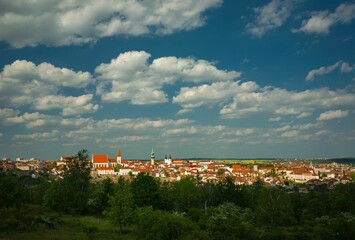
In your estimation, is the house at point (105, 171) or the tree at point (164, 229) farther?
the house at point (105, 171)

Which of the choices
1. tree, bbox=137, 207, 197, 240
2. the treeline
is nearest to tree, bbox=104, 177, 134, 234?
the treeline

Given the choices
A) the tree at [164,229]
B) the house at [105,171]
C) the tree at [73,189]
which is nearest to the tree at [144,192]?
the tree at [73,189]

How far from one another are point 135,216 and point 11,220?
1252 cm

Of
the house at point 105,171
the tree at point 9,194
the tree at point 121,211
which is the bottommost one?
the house at point 105,171

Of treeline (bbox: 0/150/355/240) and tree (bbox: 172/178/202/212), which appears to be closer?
treeline (bbox: 0/150/355/240)

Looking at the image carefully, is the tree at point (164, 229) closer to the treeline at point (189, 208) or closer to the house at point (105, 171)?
the treeline at point (189, 208)

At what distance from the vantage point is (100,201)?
51.4m

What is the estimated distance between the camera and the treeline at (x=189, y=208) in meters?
31.1

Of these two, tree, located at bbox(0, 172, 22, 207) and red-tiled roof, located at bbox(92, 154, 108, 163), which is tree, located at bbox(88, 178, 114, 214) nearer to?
tree, located at bbox(0, 172, 22, 207)

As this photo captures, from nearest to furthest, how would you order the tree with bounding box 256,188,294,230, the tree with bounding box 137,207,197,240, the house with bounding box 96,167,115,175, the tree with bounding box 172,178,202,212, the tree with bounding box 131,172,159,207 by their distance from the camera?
the tree with bounding box 137,207,197,240, the tree with bounding box 256,188,294,230, the tree with bounding box 131,172,159,207, the tree with bounding box 172,178,202,212, the house with bounding box 96,167,115,175

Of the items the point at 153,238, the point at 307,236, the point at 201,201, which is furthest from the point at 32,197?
the point at 307,236

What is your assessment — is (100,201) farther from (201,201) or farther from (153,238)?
(153,238)

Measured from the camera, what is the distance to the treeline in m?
31.1

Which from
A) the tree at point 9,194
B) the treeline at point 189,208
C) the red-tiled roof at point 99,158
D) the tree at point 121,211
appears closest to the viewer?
the treeline at point 189,208
